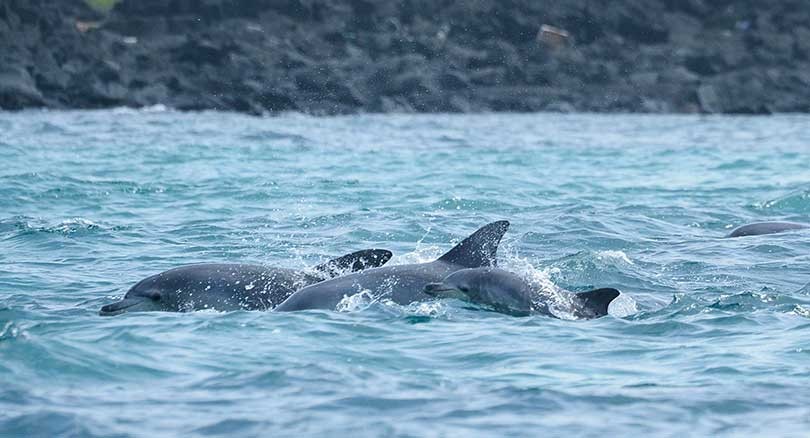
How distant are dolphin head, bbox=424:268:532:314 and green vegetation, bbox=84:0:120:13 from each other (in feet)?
186

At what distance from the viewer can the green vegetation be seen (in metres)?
65.0

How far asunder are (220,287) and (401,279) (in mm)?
1349

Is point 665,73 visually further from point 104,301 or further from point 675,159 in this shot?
point 104,301

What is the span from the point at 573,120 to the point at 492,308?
110 ft

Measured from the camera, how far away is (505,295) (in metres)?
10.0

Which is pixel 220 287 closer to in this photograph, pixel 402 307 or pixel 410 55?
pixel 402 307

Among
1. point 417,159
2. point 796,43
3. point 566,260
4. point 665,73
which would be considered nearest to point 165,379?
point 566,260

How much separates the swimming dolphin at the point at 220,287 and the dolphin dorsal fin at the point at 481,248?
0.59m

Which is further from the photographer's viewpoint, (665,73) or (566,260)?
(665,73)

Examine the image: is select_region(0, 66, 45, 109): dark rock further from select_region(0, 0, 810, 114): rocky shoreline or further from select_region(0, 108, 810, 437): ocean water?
select_region(0, 108, 810, 437): ocean water

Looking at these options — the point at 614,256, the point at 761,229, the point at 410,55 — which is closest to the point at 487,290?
the point at 614,256

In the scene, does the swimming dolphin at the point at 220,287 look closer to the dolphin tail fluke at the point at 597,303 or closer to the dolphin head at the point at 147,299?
the dolphin head at the point at 147,299

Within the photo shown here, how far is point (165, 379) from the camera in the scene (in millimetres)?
7848

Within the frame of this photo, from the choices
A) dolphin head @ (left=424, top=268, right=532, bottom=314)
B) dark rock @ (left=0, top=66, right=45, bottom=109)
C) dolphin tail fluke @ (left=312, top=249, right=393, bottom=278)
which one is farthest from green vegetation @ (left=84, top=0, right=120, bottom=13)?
dolphin head @ (left=424, top=268, right=532, bottom=314)
